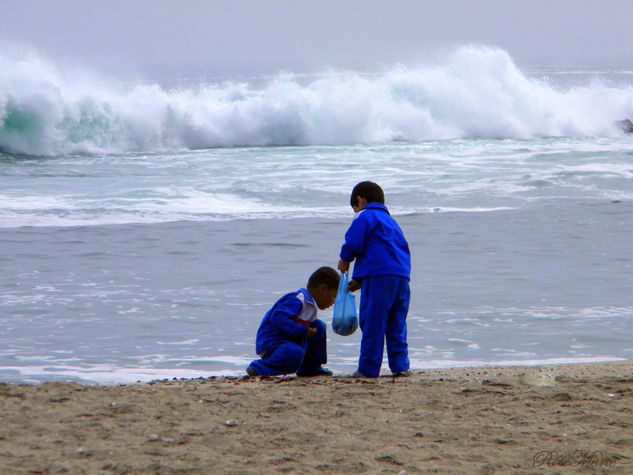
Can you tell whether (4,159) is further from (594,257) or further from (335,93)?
(594,257)

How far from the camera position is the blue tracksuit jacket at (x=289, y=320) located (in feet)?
17.4

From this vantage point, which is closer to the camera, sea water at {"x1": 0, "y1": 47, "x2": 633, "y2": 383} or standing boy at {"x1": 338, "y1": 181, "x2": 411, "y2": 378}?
standing boy at {"x1": 338, "y1": 181, "x2": 411, "y2": 378}

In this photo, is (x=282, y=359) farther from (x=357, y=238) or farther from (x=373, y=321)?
(x=357, y=238)

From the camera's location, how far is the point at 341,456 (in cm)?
370

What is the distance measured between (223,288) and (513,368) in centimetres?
353

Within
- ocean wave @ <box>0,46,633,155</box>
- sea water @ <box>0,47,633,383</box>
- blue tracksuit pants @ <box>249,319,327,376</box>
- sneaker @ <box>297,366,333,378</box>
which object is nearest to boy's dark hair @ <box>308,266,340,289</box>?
blue tracksuit pants @ <box>249,319,327,376</box>

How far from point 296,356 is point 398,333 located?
2.09 ft

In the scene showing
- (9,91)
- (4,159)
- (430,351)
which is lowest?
(430,351)

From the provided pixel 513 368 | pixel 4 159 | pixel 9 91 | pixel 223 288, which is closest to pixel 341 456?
pixel 513 368

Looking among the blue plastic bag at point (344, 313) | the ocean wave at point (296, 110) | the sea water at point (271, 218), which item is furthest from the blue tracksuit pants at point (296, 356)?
the ocean wave at point (296, 110)

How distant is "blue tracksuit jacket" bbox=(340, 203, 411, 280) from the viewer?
526cm

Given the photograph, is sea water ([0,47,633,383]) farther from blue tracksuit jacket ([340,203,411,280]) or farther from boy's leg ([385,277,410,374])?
blue tracksuit jacket ([340,203,411,280])

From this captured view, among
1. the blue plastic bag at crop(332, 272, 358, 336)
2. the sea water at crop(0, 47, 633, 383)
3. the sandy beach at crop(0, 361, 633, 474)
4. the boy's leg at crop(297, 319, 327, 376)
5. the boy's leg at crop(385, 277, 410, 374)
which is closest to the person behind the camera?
the sandy beach at crop(0, 361, 633, 474)

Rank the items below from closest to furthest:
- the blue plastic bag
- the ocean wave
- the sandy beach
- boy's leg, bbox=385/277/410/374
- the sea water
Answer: the sandy beach
the blue plastic bag
boy's leg, bbox=385/277/410/374
the sea water
the ocean wave
